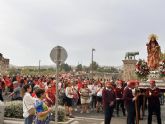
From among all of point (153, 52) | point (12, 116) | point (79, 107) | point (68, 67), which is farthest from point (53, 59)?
point (68, 67)

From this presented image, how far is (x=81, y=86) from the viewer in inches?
933

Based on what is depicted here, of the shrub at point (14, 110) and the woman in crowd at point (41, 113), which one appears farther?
the shrub at point (14, 110)

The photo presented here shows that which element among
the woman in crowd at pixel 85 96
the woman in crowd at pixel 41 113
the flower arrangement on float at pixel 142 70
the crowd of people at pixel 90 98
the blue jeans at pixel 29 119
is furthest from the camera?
the woman in crowd at pixel 85 96

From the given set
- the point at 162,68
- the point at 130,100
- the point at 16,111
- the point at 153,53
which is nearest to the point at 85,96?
the point at 153,53

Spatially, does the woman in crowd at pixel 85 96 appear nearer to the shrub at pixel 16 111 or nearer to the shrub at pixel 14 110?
the shrub at pixel 16 111

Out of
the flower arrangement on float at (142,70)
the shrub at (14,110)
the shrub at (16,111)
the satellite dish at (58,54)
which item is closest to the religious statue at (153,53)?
the flower arrangement on float at (142,70)

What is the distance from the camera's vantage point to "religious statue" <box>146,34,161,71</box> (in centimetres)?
1905

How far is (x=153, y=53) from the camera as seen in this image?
19.3 meters

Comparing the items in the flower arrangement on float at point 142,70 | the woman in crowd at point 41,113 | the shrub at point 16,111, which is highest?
the flower arrangement on float at point 142,70

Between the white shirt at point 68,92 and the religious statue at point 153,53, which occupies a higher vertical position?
the religious statue at point 153,53

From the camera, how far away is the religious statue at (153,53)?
19047 millimetres

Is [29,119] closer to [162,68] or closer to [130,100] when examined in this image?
[130,100]

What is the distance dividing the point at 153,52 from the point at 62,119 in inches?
219

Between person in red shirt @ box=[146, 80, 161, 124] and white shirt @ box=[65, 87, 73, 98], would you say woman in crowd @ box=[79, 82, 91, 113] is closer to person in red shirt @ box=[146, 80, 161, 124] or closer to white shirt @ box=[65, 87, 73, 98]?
white shirt @ box=[65, 87, 73, 98]
